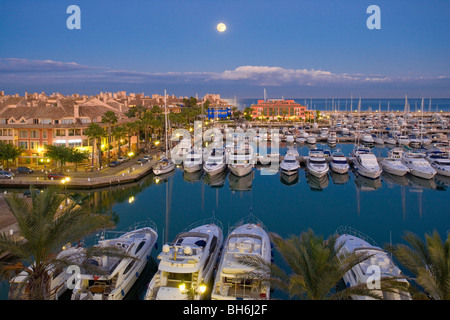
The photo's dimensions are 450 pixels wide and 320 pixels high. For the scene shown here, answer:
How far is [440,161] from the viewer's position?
4647 cm

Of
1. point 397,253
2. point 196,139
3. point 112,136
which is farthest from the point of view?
point 196,139

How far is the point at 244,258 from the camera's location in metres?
13.3

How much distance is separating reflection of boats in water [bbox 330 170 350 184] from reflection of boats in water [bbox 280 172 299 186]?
4.34 m

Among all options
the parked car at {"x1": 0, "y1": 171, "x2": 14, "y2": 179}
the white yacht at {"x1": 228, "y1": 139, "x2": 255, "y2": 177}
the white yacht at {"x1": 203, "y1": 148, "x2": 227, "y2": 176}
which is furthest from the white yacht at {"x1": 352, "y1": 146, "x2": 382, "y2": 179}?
the parked car at {"x1": 0, "y1": 171, "x2": 14, "y2": 179}

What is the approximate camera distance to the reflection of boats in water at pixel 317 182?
4154 centimetres

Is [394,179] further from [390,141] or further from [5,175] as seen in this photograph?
[5,175]

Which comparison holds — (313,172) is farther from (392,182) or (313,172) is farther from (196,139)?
(196,139)

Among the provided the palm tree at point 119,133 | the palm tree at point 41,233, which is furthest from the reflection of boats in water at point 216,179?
the palm tree at point 41,233

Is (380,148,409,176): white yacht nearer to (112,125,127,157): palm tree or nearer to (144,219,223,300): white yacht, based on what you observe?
(144,219,223,300): white yacht

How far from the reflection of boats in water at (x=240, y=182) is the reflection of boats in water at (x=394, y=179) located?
15.7m

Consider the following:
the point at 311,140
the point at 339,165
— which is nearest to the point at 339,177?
the point at 339,165

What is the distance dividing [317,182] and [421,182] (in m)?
11.8
